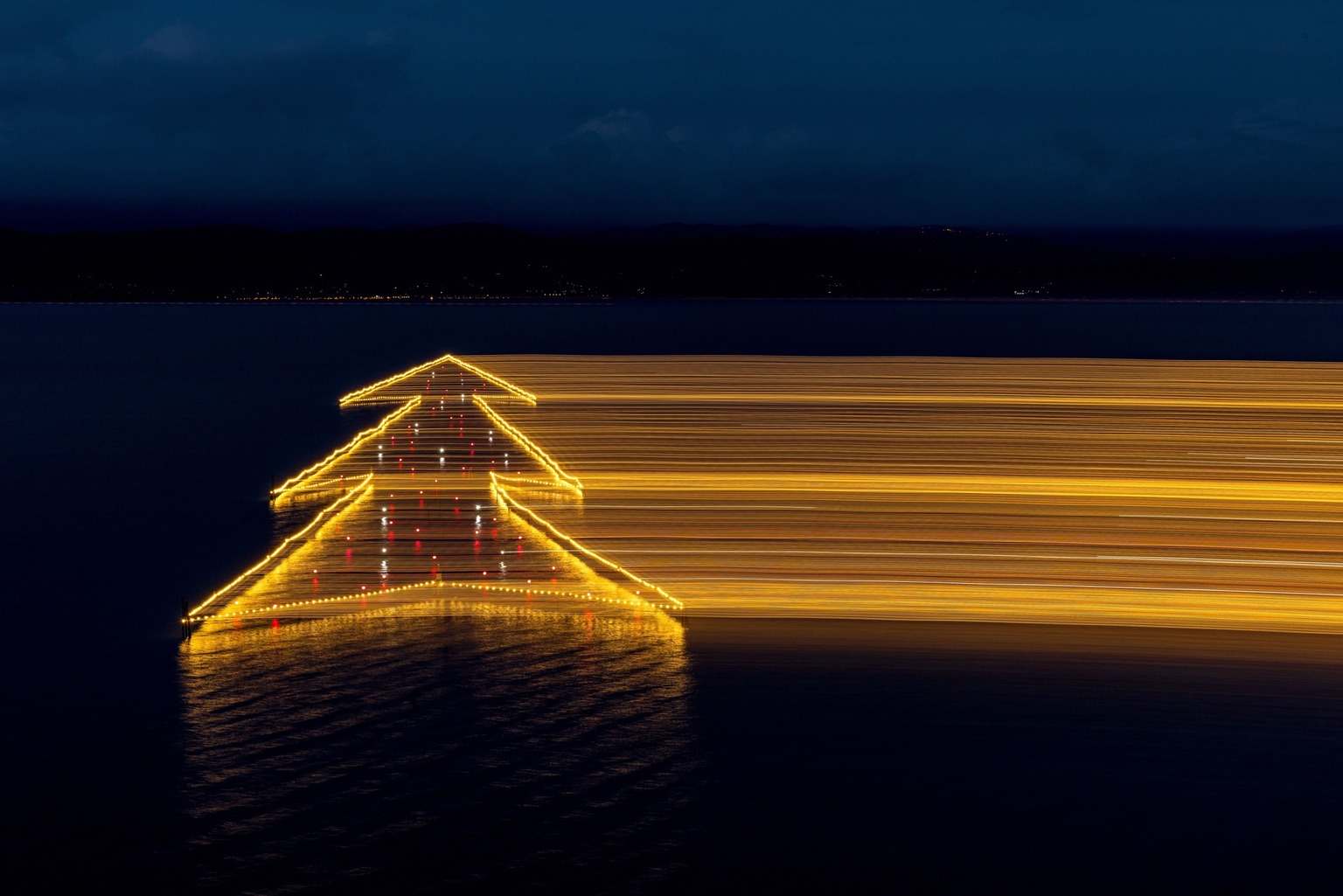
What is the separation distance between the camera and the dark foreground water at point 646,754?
44.9ft

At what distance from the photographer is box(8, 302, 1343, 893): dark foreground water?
13695 mm

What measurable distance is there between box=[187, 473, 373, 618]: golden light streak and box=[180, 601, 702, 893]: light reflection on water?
191 cm

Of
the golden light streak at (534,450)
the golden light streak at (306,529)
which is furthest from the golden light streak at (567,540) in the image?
the golden light streak at (306,529)

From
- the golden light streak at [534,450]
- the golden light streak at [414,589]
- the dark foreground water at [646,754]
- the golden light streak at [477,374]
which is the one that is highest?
the golden light streak at [477,374]

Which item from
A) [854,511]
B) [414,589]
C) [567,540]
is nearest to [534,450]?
[854,511]

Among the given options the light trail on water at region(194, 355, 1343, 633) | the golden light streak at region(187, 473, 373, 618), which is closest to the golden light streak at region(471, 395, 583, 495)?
the light trail on water at region(194, 355, 1343, 633)

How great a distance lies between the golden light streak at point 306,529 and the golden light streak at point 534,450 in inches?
148

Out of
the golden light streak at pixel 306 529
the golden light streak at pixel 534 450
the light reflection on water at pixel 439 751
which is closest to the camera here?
the light reflection on water at pixel 439 751

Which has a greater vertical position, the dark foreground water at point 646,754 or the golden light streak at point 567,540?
the golden light streak at point 567,540

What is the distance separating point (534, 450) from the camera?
38.2 metres

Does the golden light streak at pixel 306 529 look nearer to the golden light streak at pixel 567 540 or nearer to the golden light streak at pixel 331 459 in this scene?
the golden light streak at pixel 331 459

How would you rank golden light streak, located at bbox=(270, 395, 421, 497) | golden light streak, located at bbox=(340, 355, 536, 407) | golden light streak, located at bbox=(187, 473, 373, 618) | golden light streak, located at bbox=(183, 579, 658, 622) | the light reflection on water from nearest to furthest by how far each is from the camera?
the light reflection on water < golden light streak, located at bbox=(183, 579, 658, 622) < golden light streak, located at bbox=(187, 473, 373, 618) < golden light streak, located at bbox=(270, 395, 421, 497) < golden light streak, located at bbox=(340, 355, 536, 407)

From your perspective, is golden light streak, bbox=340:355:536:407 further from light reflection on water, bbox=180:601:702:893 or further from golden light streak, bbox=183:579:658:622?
light reflection on water, bbox=180:601:702:893

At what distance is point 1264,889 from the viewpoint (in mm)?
13430
